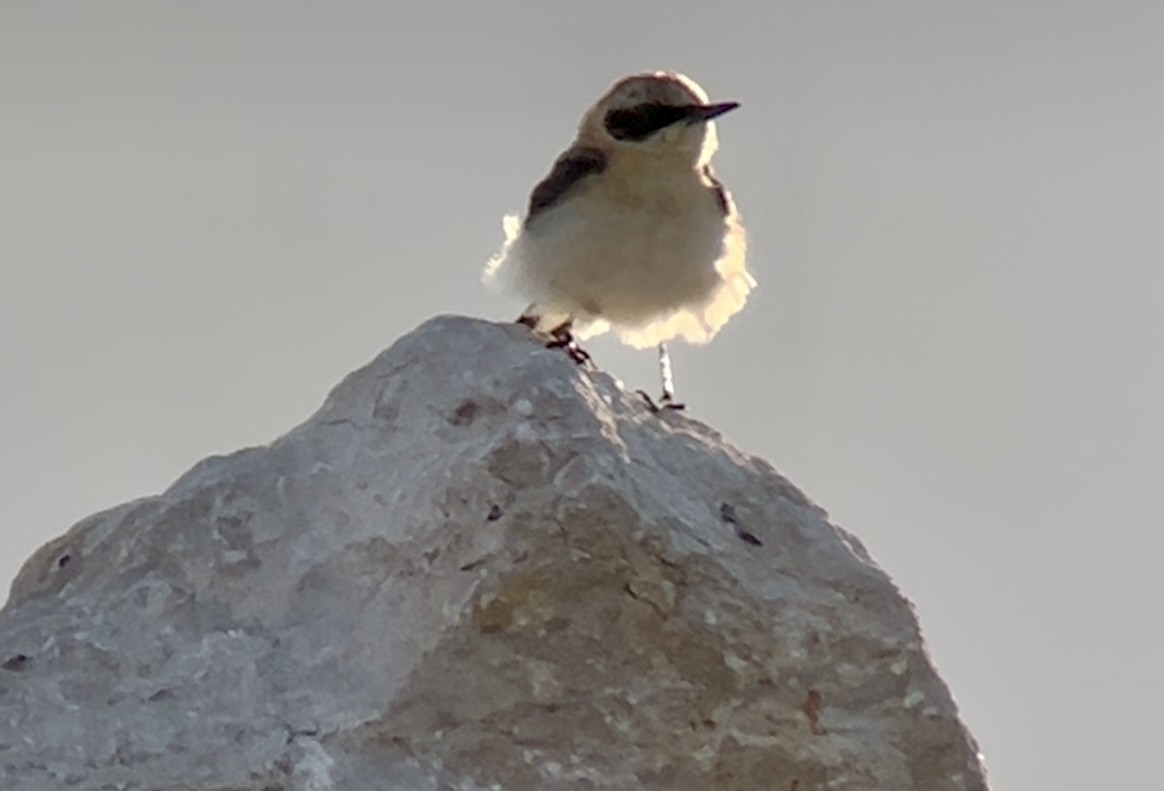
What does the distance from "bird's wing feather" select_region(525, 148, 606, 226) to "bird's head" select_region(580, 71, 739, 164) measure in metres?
0.09

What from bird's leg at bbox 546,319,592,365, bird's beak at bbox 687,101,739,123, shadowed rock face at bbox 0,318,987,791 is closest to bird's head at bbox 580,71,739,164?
bird's beak at bbox 687,101,739,123

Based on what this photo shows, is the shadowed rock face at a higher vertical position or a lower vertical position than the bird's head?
lower

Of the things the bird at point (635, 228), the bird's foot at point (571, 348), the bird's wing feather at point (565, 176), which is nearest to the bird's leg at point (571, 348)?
the bird's foot at point (571, 348)

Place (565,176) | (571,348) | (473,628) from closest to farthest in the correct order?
1. (473,628)
2. (571,348)
3. (565,176)

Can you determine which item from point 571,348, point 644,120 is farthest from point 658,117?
point 571,348

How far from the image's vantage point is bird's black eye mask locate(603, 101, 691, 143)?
7891 mm

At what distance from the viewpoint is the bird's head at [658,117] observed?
25.7 ft

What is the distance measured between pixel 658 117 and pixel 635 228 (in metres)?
0.59

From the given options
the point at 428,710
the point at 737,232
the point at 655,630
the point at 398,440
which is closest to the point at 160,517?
the point at 398,440

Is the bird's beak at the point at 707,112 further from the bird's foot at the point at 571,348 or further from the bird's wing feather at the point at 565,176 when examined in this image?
the bird's foot at the point at 571,348

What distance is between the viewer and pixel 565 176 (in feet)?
26.4

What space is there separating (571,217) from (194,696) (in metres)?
3.74

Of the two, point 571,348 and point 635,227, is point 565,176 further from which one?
point 571,348

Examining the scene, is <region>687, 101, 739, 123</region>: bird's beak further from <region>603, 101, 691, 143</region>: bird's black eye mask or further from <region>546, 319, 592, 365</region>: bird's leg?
<region>546, 319, 592, 365</region>: bird's leg
